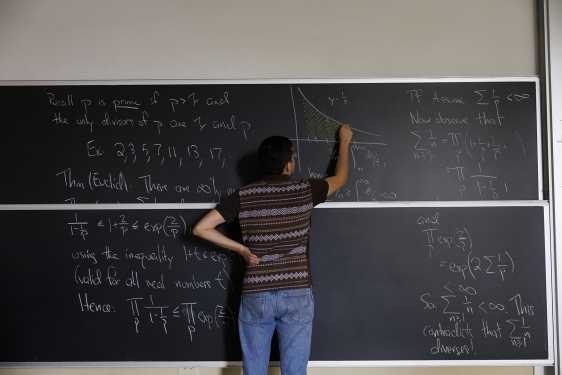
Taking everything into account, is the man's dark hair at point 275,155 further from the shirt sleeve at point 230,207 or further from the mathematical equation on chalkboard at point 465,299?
the mathematical equation on chalkboard at point 465,299

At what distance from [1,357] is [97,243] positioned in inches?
34.3

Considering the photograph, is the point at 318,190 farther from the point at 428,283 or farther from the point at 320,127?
the point at 428,283

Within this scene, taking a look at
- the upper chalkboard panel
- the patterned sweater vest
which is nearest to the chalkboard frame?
the upper chalkboard panel

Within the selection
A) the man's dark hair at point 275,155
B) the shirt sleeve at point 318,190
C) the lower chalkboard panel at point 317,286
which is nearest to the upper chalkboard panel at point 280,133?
the lower chalkboard panel at point 317,286

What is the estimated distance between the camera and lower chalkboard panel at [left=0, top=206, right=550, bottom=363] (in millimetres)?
2562

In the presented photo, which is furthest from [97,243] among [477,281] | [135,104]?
[477,281]

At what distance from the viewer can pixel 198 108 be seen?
264 centimetres

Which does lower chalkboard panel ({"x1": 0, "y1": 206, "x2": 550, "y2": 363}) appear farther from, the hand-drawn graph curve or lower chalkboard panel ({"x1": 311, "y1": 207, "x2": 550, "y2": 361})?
the hand-drawn graph curve

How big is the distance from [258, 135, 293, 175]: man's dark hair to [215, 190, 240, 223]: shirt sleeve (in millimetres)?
213

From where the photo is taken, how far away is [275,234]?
7.12 feet

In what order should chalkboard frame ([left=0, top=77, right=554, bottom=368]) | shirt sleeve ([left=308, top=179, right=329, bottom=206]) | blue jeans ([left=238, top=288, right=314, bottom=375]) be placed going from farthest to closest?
chalkboard frame ([left=0, top=77, right=554, bottom=368]) → shirt sleeve ([left=308, top=179, right=329, bottom=206]) → blue jeans ([left=238, top=288, right=314, bottom=375])

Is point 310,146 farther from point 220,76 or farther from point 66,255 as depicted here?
point 66,255

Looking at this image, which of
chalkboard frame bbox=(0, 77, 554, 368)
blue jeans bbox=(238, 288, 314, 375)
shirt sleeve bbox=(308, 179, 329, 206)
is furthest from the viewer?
chalkboard frame bbox=(0, 77, 554, 368)

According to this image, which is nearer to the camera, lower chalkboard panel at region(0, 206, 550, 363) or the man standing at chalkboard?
the man standing at chalkboard
